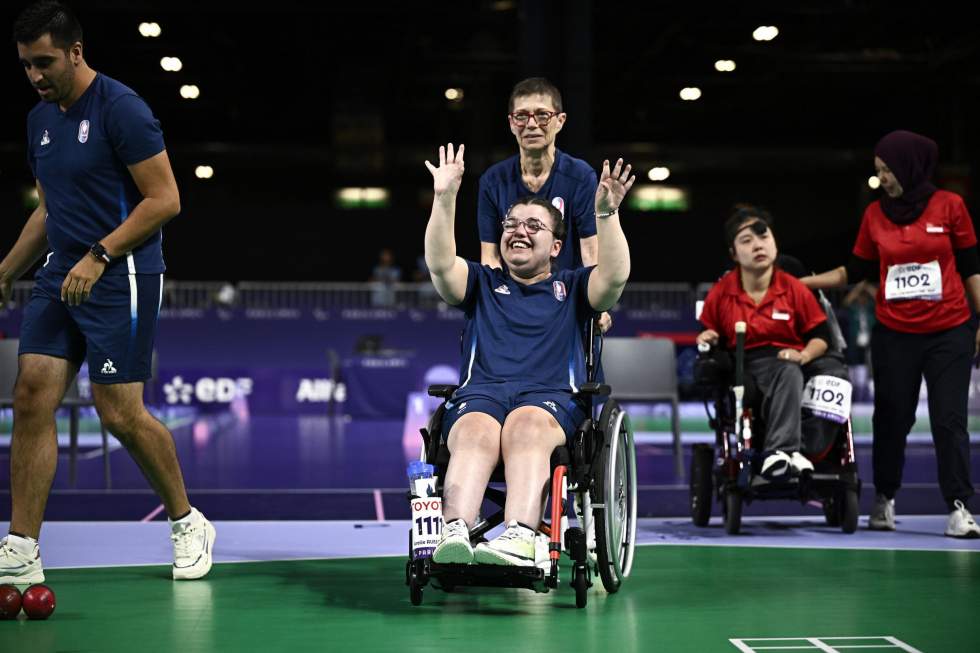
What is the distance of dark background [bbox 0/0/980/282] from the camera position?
19.7 meters

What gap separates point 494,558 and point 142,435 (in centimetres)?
124

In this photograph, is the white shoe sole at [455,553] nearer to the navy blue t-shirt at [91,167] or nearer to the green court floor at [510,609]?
the green court floor at [510,609]

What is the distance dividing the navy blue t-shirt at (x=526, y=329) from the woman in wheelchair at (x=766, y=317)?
51.4 inches

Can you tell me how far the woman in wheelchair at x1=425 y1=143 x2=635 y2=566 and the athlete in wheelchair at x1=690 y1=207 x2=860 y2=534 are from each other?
1.33 metres

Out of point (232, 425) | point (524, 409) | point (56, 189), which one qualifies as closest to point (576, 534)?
point (524, 409)

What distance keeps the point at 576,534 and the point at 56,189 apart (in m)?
1.87

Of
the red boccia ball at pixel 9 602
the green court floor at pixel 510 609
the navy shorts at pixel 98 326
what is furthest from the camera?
the navy shorts at pixel 98 326

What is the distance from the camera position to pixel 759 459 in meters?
5.00

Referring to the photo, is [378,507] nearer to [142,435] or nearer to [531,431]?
[142,435]

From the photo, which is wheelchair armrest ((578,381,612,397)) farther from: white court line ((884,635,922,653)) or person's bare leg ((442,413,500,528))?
white court line ((884,635,922,653))

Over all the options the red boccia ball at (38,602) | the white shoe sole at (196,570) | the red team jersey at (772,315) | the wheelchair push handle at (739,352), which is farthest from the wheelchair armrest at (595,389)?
the red team jersey at (772,315)

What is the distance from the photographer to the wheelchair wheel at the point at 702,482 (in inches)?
206

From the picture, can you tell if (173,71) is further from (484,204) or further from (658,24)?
(484,204)

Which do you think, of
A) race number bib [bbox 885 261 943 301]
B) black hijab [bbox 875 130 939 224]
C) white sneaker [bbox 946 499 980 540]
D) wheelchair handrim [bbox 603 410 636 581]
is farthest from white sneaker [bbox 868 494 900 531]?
wheelchair handrim [bbox 603 410 636 581]
